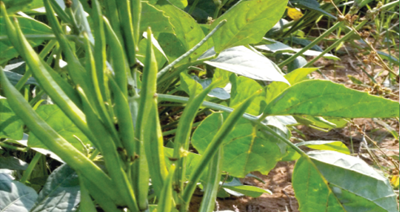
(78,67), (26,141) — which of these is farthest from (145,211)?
(26,141)

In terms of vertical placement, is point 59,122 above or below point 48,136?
below

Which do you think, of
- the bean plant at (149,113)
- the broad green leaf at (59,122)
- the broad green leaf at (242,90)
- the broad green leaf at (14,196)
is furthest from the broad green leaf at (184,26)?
the broad green leaf at (14,196)

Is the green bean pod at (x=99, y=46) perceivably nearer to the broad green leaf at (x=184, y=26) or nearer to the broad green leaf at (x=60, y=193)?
the broad green leaf at (x=60, y=193)

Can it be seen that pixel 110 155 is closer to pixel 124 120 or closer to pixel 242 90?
pixel 124 120

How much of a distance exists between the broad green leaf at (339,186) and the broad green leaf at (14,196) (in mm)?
391

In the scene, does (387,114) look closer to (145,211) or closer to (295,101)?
(295,101)

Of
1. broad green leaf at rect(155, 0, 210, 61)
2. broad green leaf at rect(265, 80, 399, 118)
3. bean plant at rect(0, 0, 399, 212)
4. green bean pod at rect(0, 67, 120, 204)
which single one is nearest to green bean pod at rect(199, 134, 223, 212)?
bean plant at rect(0, 0, 399, 212)

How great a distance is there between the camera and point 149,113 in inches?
14.0

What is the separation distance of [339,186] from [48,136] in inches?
18.3

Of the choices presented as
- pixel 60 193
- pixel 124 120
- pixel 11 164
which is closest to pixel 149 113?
pixel 124 120

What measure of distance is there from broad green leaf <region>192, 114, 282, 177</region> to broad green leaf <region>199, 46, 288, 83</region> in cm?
8

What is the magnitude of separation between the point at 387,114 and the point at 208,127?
0.26 meters

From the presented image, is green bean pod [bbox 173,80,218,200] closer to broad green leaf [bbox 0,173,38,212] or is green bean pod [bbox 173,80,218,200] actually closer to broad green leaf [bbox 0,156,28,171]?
broad green leaf [bbox 0,173,38,212]

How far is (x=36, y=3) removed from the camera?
23.9 inches
